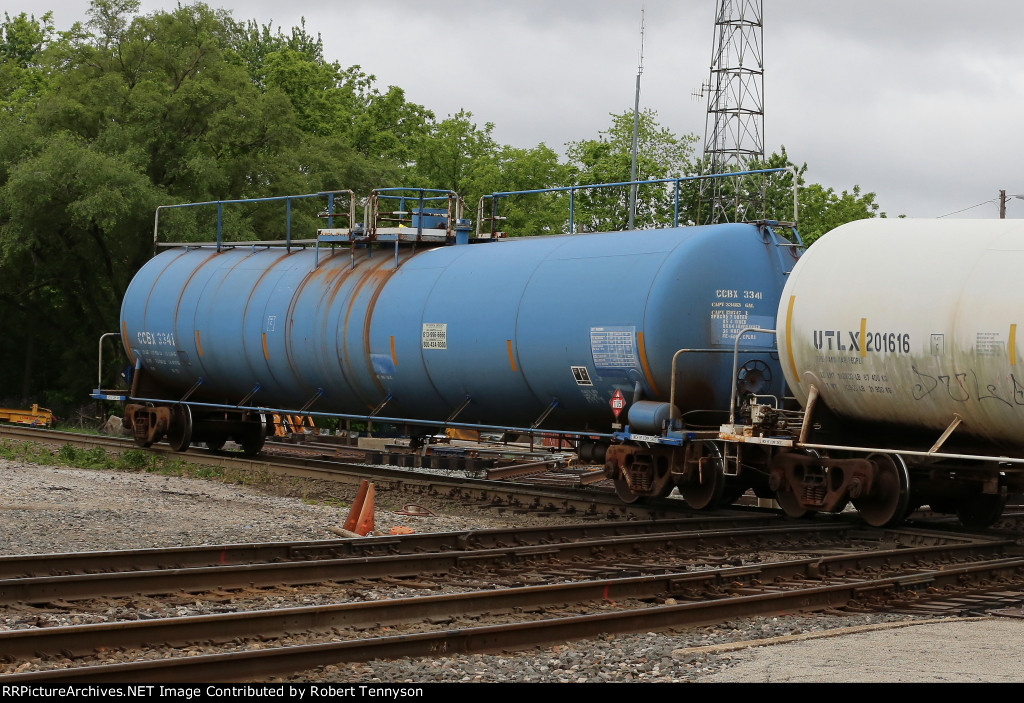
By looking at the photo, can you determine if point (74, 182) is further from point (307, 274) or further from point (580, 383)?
point (580, 383)

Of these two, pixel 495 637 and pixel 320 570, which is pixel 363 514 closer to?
pixel 320 570

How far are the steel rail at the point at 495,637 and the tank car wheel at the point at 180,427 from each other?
15635 mm

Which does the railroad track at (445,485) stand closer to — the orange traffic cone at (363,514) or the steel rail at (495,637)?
the orange traffic cone at (363,514)

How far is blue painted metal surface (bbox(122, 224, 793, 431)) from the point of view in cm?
1537

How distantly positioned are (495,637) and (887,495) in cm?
751

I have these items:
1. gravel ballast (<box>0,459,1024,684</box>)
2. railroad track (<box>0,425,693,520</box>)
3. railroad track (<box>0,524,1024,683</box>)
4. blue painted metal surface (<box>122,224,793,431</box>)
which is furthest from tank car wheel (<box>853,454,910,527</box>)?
gravel ballast (<box>0,459,1024,684</box>)

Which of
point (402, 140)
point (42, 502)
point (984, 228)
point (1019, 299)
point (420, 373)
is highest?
point (402, 140)

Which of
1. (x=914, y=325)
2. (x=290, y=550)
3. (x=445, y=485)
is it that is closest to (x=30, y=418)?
(x=445, y=485)

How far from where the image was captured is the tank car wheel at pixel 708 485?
1543cm

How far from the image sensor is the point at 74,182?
33.2 metres

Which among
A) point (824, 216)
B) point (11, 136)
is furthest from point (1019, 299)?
point (824, 216)

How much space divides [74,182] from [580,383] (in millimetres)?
21939

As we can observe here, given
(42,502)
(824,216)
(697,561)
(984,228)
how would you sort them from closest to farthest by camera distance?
1. (697,561)
2. (984,228)
3. (42,502)
4. (824,216)

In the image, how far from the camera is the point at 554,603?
9586 mm
